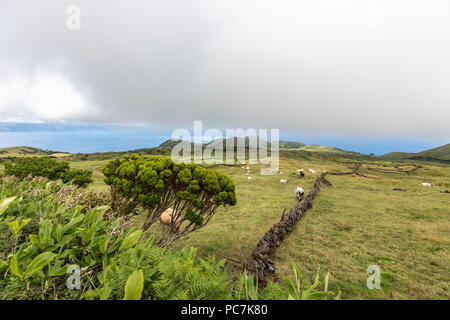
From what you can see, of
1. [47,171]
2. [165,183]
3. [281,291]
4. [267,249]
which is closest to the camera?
[281,291]

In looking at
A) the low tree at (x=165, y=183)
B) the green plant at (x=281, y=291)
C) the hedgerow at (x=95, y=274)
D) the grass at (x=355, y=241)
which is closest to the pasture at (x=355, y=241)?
the grass at (x=355, y=241)

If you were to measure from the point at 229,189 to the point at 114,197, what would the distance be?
196 inches

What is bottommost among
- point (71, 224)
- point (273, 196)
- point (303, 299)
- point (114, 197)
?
point (273, 196)

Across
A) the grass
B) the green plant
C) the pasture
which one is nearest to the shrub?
the pasture

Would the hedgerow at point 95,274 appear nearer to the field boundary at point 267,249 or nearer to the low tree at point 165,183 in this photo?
the field boundary at point 267,249

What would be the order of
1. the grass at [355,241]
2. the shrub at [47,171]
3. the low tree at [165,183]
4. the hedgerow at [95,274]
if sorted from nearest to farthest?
the hedgerow at [95,274] < the grass at [355,241] < the low tree at [165,183] < the shrub at [47,171]

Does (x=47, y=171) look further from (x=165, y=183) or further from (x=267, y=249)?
(x=267, y=249)

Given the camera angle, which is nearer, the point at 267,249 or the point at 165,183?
the point at 165,183

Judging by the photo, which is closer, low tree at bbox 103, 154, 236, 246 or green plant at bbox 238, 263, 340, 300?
green plant at bbox 238, 263, 340, 300

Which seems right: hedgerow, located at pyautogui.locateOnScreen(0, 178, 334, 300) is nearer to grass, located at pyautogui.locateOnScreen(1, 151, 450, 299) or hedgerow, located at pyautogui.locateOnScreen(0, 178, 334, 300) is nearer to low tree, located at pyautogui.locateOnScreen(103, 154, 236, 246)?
low tree, located at pyautogui.locateOnScreen(103, 154, 236, 246)

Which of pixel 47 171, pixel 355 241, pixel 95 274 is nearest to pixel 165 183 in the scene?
pixel 95 274

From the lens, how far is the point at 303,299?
4.22 ft

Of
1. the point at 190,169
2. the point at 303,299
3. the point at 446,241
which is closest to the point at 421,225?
the point at 446,241
